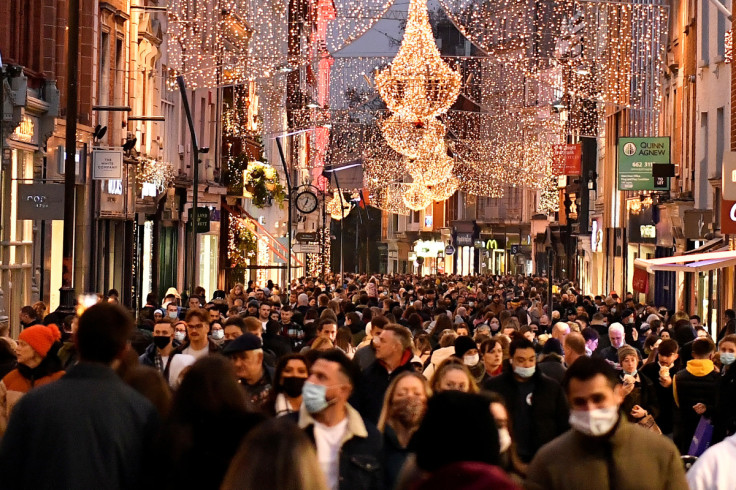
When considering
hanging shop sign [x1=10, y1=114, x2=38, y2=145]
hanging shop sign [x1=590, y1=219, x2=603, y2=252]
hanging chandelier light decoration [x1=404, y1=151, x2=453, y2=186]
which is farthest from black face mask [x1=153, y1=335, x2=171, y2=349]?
hanging shop sign [x1=590, y1=219, x2=603, y2=252]

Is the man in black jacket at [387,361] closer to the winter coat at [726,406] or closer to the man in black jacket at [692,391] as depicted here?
the winter coat at [726,406]

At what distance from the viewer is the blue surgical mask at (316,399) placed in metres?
7.35

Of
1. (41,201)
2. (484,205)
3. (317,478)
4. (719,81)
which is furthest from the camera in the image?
(484,205)

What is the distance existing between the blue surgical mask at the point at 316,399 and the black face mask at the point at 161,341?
584 centimetres

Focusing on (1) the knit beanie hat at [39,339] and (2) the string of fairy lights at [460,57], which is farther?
(2) the string of fairy lights at [460,57]

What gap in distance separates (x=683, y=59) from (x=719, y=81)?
768cm

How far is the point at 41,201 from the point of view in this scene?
24.4 meters

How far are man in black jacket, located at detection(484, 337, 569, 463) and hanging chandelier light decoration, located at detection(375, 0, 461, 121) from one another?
2023 cm

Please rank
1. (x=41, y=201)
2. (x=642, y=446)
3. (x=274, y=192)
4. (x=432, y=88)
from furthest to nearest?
1. (x=274, y=192)
2. (x=432, y=88)
3. (x=41, y=201)
4. (x=642, y=446)

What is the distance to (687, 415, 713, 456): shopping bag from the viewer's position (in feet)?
40.3

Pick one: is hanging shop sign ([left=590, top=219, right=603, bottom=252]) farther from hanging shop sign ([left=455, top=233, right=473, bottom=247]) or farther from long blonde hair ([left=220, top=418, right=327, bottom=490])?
long blonde hair ([left=220, top=418, right=327, bottom=490])

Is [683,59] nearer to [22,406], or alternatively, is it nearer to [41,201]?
[41,201]

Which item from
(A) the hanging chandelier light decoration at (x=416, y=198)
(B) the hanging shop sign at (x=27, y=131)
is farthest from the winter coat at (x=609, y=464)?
(A) the hanging chandelier light decoration at (x=416, y=198)

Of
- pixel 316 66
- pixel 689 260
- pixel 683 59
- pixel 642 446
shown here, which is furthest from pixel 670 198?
pixel 316 66
